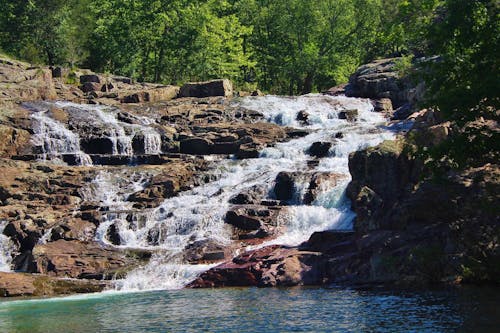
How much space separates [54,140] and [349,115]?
26382mm

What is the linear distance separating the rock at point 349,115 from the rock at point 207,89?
12699 mm

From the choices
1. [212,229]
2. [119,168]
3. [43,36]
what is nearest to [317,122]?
[119,168]

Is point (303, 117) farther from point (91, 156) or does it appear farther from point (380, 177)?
point (380, 177)

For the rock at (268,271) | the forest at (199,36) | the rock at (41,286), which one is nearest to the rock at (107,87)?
the forest at (199,36)

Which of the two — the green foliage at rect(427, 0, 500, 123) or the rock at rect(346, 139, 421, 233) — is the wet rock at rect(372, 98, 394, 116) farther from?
the green foliage at rect(427, 0, 500, 123)

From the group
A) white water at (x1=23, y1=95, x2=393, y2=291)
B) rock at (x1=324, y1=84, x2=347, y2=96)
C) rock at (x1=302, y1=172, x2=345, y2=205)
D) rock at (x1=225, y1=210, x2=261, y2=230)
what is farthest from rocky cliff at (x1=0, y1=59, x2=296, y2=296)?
rock at (x1=324, y1=84, x2=347, y2=96)

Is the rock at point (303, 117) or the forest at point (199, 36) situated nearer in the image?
the rock at point (303, 117)

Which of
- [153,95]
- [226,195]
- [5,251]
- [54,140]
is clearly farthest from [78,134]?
[5,251]

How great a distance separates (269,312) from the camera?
2502 cm

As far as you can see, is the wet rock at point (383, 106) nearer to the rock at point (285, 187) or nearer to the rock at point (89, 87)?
the rock at point (285, 187)

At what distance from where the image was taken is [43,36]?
83812 millimetres

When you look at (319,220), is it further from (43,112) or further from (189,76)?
(189,76)

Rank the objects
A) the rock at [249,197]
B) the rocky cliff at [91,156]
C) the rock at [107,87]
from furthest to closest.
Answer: the rock at [107,87]
the rock at [249,197]
the rocky cliff at [91,156]

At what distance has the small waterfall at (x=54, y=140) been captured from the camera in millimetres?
51278
